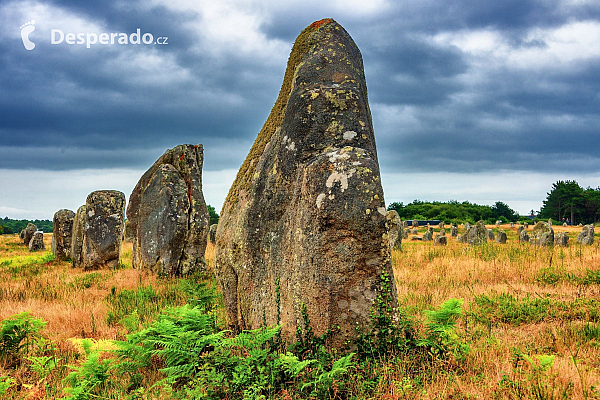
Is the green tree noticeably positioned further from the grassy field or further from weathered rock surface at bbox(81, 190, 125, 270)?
weathered rock surface at bbox(81, 190, 125, 270)

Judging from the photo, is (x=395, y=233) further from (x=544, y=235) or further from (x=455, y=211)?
(x=455, y=211)

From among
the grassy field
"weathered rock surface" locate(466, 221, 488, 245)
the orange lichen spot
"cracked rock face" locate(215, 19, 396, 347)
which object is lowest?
the grassy field

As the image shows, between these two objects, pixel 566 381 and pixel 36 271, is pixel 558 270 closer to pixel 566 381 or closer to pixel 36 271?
pixel 566 381

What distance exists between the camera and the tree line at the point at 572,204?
81.1 m

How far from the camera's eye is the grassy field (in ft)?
13.9

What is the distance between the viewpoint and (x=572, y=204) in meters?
82.3

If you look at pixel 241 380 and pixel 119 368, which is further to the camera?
pixel 119 368

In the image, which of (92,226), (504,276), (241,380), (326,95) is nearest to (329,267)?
(241,380)

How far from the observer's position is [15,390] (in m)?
5.07

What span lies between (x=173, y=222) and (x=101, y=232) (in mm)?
3943

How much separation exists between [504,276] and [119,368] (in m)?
9.02

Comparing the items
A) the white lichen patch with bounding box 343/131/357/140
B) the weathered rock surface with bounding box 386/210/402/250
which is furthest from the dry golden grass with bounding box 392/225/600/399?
the weathered rock surface with bounding box 386/210/402/250

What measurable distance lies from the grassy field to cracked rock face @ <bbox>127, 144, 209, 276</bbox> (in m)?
0.82

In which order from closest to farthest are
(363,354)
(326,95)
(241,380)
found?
(241,380) → (363,354) → (326,95)
